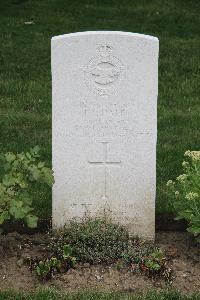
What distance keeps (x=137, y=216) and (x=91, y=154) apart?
21.3 inches

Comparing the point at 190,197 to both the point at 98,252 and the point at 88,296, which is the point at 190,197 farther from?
the point at 88,296

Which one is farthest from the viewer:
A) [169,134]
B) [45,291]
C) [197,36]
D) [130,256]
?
[197,36]

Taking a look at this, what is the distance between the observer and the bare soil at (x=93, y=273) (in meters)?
5.05

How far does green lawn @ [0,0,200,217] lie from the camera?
7.35m

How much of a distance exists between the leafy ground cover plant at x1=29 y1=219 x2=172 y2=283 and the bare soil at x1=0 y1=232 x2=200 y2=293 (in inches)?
1.9

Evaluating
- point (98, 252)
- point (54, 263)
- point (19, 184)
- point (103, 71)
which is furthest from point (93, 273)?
point (103, 71)

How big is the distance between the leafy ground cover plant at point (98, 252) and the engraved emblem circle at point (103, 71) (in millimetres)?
926

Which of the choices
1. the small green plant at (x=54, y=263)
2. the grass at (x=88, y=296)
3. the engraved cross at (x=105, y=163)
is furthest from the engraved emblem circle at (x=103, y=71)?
the grass at (x=88, y=296)

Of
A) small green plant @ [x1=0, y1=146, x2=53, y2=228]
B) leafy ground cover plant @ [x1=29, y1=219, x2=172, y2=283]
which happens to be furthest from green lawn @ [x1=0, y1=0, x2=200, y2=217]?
small green plant @ [x1=0, y1=146, x2=53, y2=228]

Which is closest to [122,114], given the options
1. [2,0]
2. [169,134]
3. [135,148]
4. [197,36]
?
[135,148]

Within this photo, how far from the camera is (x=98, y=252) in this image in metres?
5.28

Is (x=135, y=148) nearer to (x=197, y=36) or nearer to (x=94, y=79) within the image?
(x=94, y=79)

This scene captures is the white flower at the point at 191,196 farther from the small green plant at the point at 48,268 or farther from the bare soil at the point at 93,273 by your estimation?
the small green plant at the point at 48,268

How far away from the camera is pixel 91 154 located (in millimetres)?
5414
